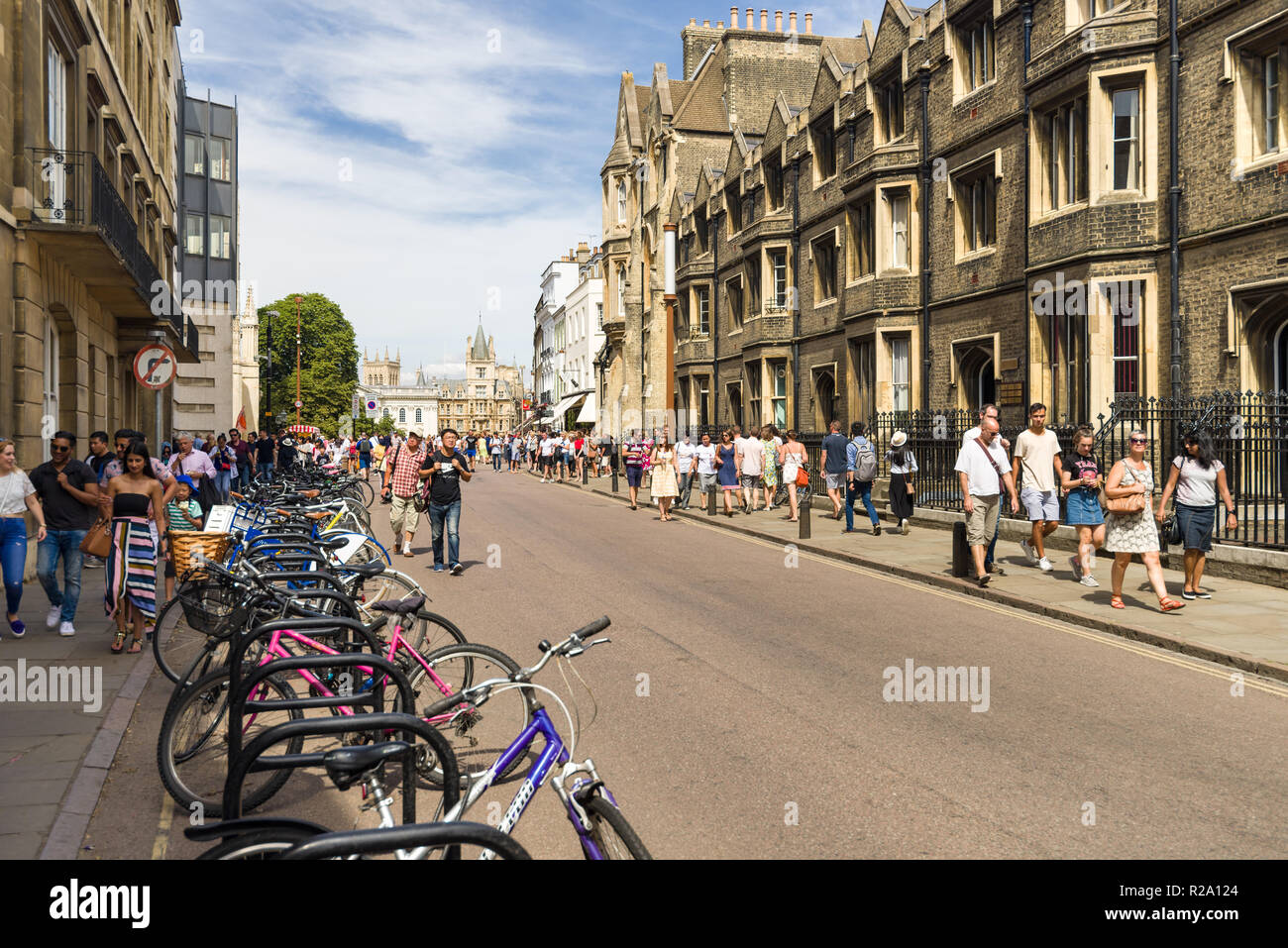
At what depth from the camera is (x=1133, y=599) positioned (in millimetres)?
11203

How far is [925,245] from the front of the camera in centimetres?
2262

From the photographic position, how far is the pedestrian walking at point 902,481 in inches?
691

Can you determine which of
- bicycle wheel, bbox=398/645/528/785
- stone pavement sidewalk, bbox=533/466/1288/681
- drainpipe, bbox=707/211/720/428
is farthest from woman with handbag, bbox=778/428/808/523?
bicycle wheel, bbox=398/645/528/785

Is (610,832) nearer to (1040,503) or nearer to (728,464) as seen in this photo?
(1040,503)

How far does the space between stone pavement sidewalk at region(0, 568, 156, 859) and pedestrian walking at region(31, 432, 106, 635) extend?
34cm

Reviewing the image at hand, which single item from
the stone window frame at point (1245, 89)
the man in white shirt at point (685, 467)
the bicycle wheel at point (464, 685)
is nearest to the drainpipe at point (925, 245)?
the man in white shirt at point (685, 467)

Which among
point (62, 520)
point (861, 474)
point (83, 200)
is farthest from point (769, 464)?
point (62, 520)

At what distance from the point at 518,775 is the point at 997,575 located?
10029 millimetres

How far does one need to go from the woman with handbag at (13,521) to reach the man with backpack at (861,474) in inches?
504

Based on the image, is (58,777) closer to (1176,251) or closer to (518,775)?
(518,775)

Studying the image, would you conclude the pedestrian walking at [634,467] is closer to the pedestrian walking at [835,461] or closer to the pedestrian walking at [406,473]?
the pedestrian walking at [835,461]

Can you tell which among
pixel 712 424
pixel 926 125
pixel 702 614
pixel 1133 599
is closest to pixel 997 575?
pixel 1133 599

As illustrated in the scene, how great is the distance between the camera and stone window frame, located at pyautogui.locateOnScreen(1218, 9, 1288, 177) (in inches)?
572

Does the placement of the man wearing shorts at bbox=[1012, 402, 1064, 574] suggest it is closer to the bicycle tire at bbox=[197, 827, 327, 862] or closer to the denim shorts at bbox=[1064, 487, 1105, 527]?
the denim shorts at bbox=[1064, 487, 1105, 527]
